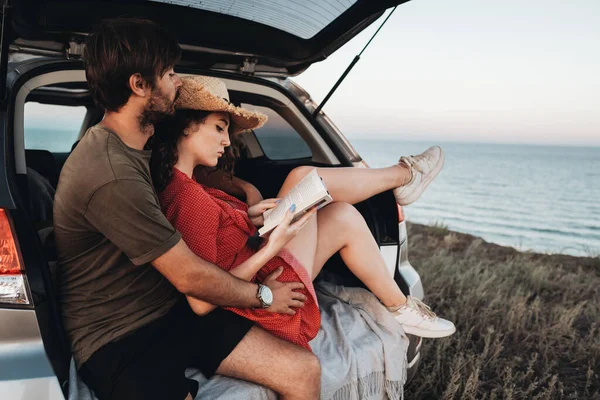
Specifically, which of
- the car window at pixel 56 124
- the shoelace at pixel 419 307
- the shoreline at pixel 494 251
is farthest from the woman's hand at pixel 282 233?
the shoreline at pixel 494 251

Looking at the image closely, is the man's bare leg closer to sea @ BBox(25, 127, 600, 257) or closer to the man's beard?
the man's beard

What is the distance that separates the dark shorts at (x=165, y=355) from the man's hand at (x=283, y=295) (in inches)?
5.0

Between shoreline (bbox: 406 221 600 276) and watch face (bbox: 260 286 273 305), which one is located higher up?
watch face (bbox: 260 286 273 305)

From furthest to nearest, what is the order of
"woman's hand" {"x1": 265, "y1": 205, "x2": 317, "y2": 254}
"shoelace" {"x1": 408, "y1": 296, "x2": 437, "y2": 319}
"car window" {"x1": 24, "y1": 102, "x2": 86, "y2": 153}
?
"car window" {"x1": 24, "y1": 102, "x2": 86, "y2": 153} → "shoelace" {"x1": 408, "y1": 296, "x2": 437, "y2": 319} → "woman's hand" {"x1": 265, "y1": 205, "x2": 317, "y2": 254}

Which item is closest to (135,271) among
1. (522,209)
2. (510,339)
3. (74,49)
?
(74,49)

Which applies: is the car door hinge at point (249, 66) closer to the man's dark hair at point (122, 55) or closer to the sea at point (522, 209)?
the man's dark hair at point (122, 55)

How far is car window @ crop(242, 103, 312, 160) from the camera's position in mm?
3139

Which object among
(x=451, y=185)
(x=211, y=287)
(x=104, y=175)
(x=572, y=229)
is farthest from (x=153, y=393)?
(x=451, y=185)

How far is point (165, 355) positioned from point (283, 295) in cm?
50

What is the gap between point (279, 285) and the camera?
2035 mm

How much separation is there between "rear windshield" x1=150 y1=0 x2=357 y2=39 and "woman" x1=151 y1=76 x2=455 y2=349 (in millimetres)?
326

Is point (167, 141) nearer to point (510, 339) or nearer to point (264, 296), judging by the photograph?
point (264, 296)

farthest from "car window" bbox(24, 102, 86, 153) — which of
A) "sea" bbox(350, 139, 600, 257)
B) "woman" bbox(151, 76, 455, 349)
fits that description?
"sea" bbox(350, 139, 600, 257)

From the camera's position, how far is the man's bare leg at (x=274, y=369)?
5.92 ft
